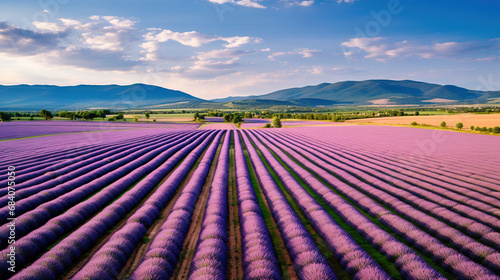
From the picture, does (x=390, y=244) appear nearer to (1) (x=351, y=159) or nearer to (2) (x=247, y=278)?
(2) (x=247, y=278)

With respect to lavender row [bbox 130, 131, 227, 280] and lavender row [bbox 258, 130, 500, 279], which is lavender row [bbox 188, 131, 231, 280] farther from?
lavender row [bbox 258, 130, 500, 279]

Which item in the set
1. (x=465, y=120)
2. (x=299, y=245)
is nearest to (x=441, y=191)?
(x=299, y=245)

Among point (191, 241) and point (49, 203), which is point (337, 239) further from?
point (49, 203)

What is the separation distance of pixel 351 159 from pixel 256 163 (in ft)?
28.2

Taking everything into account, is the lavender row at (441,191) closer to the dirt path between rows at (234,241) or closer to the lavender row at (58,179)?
the dirt path between rows at (234,241)

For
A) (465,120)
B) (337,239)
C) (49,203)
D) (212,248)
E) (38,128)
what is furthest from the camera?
(465,120)

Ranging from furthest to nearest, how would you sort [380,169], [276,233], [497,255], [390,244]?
[380,169]
[276,233]
[390,244]
[497,255]

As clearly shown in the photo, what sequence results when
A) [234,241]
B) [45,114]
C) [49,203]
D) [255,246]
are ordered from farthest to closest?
1. [45,114]
2. [49,203]
3. [234,241]
4. [255,246]

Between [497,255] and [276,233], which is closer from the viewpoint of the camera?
[497,255]

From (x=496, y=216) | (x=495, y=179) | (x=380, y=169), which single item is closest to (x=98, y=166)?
(x=380, y=169)

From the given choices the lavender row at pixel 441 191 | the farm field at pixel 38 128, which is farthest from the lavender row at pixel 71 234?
the farm field at pixel 38 128

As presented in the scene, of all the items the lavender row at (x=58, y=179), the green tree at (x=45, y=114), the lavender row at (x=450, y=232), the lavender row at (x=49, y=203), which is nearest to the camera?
the lavender row at (x=450, y=232)

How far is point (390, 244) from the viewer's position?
21.1 ft

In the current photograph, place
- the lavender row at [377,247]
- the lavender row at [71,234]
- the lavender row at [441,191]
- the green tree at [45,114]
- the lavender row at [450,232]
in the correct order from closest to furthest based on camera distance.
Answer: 1. the lavender row at [377,247]
2. the lavender row at [71,234]
3. the lavender row at [450,232]
4. the lavender row at [441,191]
5. the green tree at [45,114]
